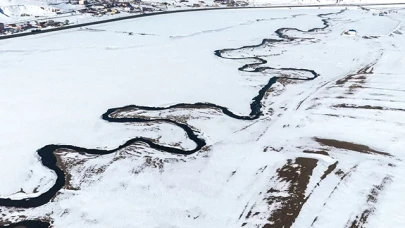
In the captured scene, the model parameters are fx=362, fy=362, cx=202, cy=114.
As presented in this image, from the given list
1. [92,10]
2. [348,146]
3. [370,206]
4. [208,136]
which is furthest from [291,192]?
[92,10]

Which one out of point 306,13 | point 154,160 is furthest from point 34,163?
point 306,13

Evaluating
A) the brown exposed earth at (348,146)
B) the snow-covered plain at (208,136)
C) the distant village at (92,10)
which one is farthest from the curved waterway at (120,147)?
the distant village at (92,10)

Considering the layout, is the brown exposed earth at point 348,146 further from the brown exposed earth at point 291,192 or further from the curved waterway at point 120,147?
the curved waterway at point 120,147

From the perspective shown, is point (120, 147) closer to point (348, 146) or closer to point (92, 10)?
point (348, 146)

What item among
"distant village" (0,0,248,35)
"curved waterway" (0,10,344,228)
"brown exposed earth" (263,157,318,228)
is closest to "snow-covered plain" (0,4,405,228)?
→ "brown exposed earth" (263,157,318,228)

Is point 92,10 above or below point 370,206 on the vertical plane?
above

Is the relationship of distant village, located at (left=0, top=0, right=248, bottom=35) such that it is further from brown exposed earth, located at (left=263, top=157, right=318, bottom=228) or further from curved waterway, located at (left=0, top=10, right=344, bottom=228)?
brown exposed earth, located at (left=263, top=157, right=318, bottom=228)
